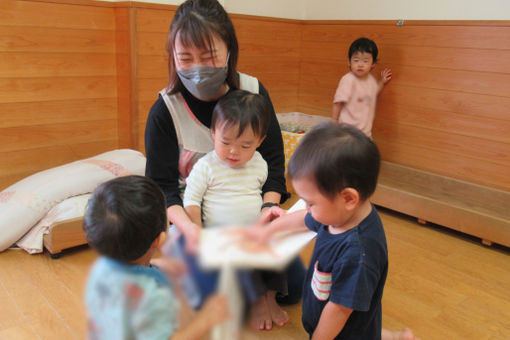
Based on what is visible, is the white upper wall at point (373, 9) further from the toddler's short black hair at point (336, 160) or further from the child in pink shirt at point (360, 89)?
the toddler's short black hair at point (336, 160)

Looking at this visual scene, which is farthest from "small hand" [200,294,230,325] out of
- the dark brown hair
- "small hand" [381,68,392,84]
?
"small hand" [381,68,392,84]

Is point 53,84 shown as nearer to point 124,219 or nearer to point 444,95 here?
point 124,219

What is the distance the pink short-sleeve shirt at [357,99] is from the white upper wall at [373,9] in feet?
1.51

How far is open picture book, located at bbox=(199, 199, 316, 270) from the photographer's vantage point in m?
0.26

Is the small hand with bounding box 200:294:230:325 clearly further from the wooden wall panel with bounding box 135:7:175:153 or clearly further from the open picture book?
the wooden wall panel with bounding box 135:7:175:153

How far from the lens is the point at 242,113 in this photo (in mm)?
771

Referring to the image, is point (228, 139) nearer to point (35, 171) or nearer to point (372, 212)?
point (372, 212)

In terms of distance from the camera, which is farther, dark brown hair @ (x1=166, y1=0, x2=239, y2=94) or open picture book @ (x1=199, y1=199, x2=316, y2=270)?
dark brown hair @ (x1=166, y1=0, x2=239, y2=94)

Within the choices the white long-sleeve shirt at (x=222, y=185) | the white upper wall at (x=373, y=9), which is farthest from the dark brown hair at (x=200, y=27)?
the white upper wall at (x=373, y=9)

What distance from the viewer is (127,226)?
0.40 m

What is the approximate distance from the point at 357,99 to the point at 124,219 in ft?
7.64

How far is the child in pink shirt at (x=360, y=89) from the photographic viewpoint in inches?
98.2

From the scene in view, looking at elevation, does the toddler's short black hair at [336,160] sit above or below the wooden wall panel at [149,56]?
below

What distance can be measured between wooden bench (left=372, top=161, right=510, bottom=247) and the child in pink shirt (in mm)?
383
